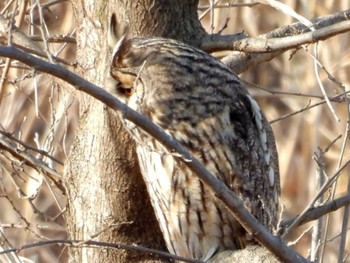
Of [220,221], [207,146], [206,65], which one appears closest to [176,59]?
[206,65]

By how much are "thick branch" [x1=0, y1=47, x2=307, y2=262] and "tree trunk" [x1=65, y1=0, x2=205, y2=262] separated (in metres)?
0.68

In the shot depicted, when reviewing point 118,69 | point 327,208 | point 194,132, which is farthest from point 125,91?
point 327,208

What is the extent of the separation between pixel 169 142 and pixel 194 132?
2.30 feet

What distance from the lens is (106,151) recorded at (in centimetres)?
250

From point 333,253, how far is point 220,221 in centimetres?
307

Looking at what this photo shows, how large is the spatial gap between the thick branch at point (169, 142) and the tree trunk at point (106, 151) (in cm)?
68

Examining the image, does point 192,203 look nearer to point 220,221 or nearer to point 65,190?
point 220,221

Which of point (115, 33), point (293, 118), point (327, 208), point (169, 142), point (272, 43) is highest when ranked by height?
point (293, 118)

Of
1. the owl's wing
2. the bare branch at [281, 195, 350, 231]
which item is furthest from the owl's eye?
the bare branch at [281, 195, 350, 231]

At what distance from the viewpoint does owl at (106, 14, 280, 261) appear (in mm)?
2447

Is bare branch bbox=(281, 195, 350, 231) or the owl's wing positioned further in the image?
the owl's wing

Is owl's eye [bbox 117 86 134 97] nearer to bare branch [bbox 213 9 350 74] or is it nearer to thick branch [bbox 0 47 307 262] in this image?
bare branch [bbox 213 9 350 74]

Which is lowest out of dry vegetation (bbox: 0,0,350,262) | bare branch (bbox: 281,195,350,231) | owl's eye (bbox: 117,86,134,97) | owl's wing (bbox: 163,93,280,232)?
bare branch (bbox: 281,195,350,231)

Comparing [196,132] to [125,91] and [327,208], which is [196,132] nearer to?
[125,91]
